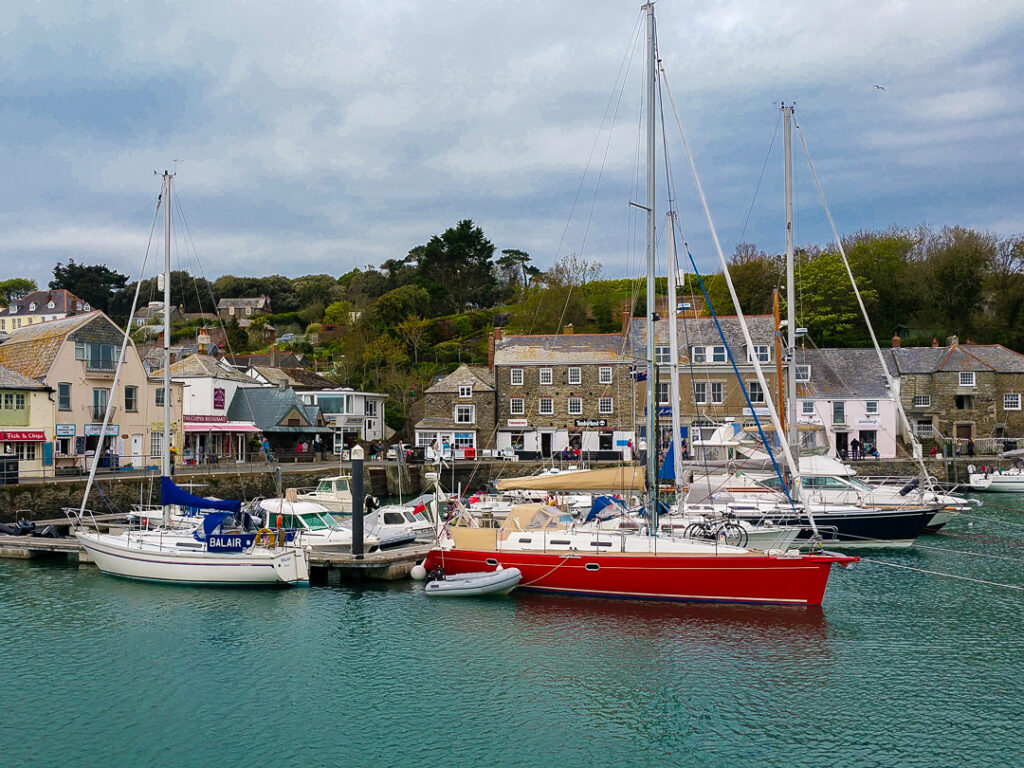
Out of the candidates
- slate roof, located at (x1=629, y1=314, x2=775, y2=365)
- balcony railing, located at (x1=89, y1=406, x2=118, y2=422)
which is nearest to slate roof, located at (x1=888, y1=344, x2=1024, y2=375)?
slate roof, located at (x1=629, y1=314, x2=775, y2=365)

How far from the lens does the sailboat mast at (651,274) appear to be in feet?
83.1

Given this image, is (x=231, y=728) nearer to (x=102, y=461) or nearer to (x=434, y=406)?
(x=102, y=461)

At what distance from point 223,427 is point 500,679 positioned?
44033 millimetres

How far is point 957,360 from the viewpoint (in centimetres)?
6656

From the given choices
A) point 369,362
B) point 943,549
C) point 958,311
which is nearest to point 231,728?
point 943,549

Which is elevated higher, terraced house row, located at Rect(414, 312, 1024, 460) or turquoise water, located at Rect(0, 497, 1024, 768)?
terraced house row, located at Rect(414, 312, 1024, 460)

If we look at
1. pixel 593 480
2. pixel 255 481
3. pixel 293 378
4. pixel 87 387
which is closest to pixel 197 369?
pixel 87 387

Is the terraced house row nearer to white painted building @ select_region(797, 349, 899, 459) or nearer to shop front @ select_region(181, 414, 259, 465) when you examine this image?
white painted building @ select_region(797, 349, 899, 459)

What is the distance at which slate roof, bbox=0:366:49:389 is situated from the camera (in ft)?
140

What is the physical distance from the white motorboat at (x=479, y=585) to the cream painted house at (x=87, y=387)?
91.3 feet

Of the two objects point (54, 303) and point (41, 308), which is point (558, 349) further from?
point (41, 308)

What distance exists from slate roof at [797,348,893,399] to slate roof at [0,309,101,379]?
5033 centimetres

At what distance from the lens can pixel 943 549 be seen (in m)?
33.8

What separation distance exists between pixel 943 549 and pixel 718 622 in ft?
53.4
